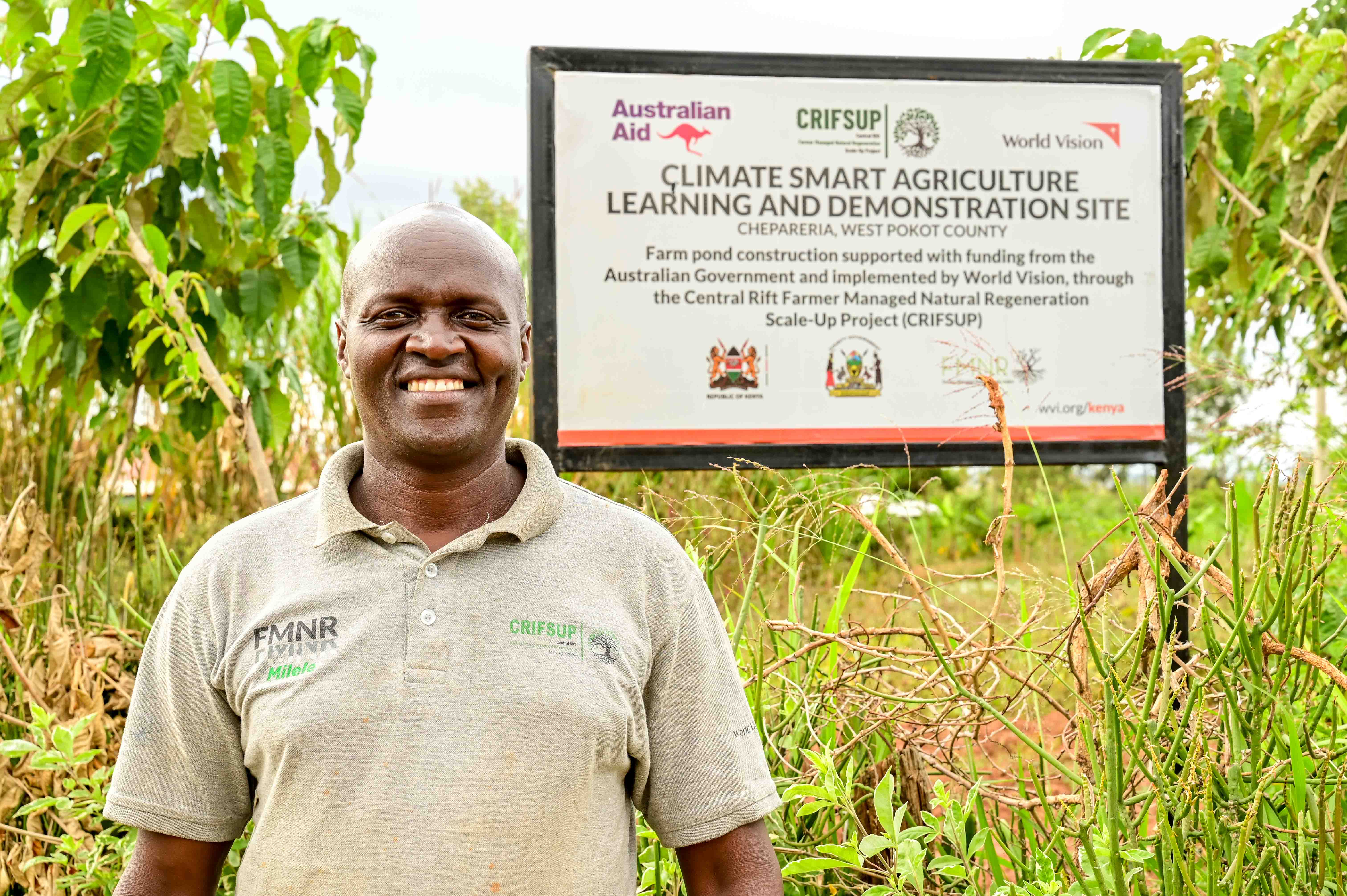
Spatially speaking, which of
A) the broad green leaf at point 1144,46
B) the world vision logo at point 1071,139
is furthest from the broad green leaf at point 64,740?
the broad green leaf at point 1144,46

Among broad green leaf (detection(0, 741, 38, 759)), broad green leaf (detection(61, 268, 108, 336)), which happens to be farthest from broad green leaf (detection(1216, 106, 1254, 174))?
broad green leaf (detection(0, 741, 38, 759))

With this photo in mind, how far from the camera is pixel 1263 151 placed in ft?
14.0

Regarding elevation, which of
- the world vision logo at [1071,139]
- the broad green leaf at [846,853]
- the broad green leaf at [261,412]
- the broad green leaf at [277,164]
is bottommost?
the broad green leaf at [846,853]

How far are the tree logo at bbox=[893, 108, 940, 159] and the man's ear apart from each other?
2476mm

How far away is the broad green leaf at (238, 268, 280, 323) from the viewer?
12.3 feet

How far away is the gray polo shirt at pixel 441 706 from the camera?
1.45 meters

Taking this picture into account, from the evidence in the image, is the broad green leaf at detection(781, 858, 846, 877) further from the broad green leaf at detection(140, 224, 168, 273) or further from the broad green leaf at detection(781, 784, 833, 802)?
the broad green leaf at detection(140, 224, 168, 273)

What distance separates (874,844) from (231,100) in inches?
Result: 101

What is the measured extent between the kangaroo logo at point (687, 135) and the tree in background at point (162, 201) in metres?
0.89

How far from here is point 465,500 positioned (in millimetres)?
1650

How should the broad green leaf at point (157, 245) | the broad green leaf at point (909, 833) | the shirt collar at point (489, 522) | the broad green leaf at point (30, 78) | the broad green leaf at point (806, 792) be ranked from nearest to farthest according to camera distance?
the shirt collar at point (489, 522) < the broad green leaf at point (909, 833) < the broad green leaf at point (806, 792) < the broad green leaf at point (157, 245) < the broad green leaf at point (30, 78)

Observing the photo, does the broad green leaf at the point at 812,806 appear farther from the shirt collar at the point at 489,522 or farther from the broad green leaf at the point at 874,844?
the shirt collar at the point at 489,522

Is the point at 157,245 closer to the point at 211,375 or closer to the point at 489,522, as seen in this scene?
the point at 211,375

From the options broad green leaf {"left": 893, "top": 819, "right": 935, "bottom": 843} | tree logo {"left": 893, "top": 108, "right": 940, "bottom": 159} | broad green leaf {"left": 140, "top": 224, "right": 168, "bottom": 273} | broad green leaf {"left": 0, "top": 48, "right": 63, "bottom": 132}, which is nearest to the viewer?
broad green leaf {"left": 893, "top": 819, "right": 935, "bottom": 843}
